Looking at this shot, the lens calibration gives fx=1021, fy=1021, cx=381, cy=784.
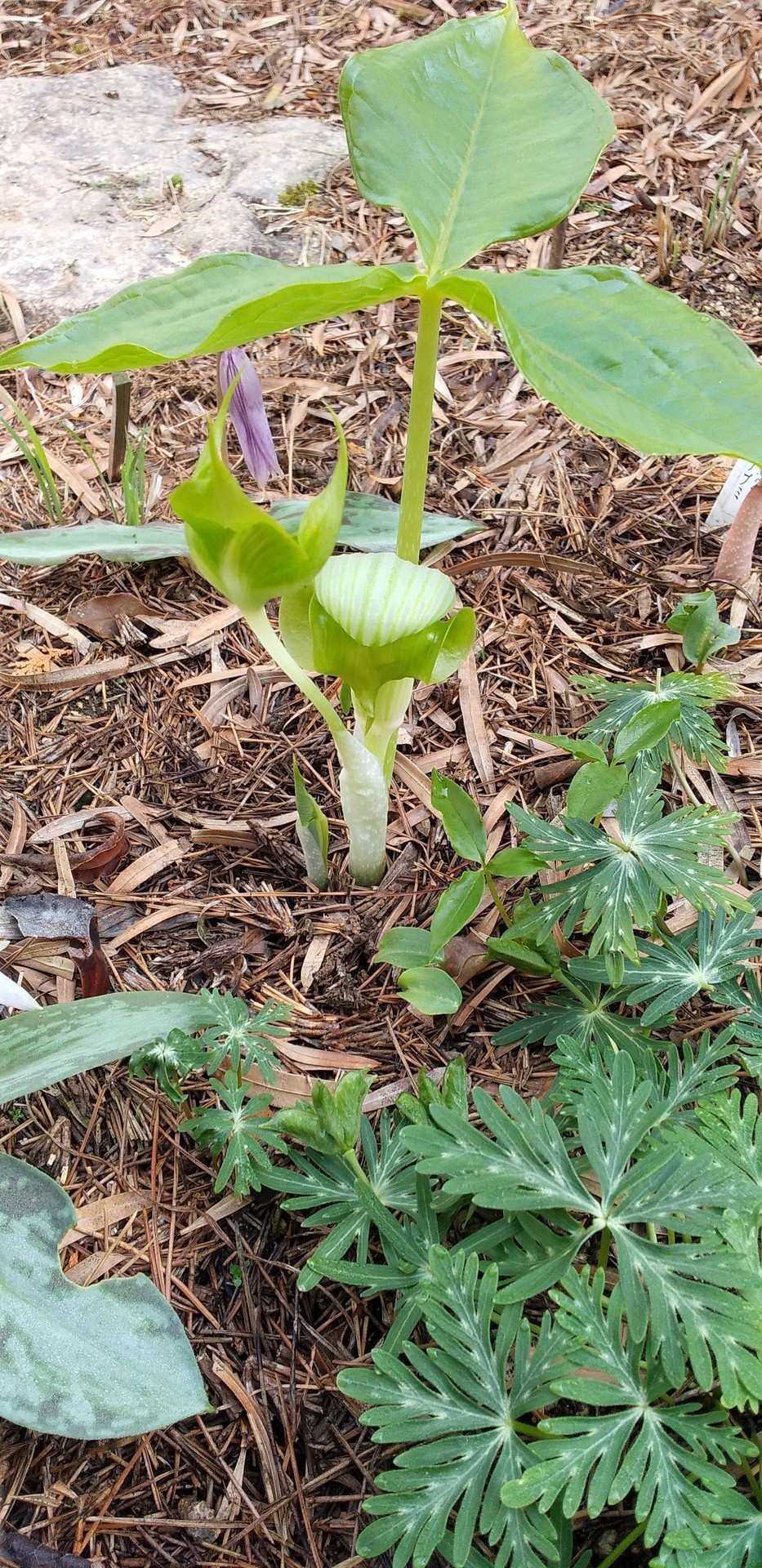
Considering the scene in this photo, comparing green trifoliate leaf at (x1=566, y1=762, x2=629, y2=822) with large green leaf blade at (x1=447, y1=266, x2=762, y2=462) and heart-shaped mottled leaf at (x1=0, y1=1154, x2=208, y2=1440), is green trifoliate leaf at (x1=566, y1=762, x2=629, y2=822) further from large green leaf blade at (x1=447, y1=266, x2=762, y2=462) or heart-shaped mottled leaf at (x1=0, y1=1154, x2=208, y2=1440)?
heart-shaped mottled leaf at (x1=0, y1=1154, x2=208, y2=1440)

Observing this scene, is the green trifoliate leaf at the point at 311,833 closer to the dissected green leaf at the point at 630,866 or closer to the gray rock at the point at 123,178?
the dissected green leaf at the point at 630,866

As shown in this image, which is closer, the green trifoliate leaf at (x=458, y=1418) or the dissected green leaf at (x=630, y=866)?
the green trifoliate leaf at (x=458, y=1418)

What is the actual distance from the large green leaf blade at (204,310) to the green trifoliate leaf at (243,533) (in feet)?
0.43

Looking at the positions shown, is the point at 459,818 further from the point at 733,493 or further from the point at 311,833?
the point at 733,493

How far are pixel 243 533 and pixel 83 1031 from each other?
519 mm

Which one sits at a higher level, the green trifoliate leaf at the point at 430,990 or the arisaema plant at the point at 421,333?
the arisaema plant at the point at 421,333

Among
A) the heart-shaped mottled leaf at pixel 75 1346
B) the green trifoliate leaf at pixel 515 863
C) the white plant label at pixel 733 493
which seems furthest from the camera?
the white plant label at pixel 733 493

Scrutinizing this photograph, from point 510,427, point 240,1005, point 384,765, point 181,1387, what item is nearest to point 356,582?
point 384,765

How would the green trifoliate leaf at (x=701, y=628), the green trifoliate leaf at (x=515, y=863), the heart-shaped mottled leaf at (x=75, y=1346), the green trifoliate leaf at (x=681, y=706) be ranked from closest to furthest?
the heart-shaped mottled leaf at (x=75, y=1346) → the green trifoliate leaf at (x=515, y=863) → the green trifoliate leaf at (x=681, y=706) → the green trifoliate leaf at (x=701, y=628)

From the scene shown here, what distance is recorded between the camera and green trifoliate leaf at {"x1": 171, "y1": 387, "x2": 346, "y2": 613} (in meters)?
0.79

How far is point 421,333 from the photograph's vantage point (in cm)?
105

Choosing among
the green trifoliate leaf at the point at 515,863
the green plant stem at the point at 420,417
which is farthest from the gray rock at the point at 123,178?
the green trifoliate leaf at the point at 515,863

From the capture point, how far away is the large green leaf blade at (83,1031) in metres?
0.95

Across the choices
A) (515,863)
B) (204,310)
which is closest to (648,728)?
(515,863)
